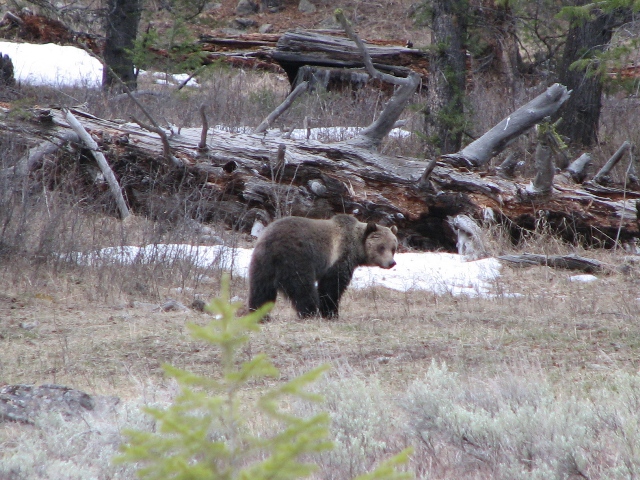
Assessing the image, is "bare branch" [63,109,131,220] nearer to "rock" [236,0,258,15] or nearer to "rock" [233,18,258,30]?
"rock" [233,18,258,30]

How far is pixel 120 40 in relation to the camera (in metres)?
17.8

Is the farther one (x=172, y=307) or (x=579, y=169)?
(x=579, y=169)

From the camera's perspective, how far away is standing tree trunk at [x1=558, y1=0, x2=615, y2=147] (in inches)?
592

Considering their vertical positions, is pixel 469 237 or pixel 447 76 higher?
pixel 447 76

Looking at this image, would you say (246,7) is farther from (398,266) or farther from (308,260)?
(308,260)

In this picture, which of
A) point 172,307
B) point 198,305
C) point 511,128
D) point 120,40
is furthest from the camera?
point 120,40

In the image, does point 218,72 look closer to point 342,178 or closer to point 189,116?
point 189,116

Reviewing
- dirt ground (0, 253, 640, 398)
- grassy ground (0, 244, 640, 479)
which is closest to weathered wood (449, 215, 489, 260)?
grassy ground (0, 244, 640, 479)

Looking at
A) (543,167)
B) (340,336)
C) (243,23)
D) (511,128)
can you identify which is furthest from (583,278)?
(243,23)

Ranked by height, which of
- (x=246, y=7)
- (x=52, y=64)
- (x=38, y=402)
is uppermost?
(x=246, y=7)

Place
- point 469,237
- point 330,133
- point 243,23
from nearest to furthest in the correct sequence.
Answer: point 469,237, point 330,133, point 243,23

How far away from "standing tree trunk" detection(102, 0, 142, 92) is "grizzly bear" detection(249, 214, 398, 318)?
10476 millimetres

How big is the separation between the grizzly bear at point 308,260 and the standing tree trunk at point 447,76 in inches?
239

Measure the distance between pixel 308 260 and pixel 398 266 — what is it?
3255 mm
